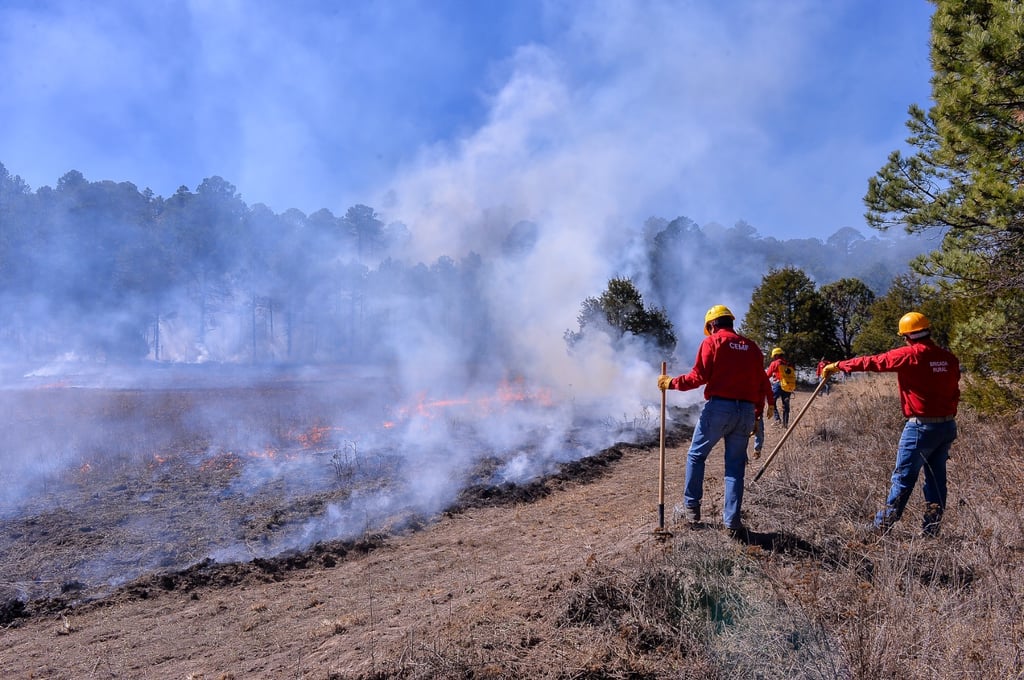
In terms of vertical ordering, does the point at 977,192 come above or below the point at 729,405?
above

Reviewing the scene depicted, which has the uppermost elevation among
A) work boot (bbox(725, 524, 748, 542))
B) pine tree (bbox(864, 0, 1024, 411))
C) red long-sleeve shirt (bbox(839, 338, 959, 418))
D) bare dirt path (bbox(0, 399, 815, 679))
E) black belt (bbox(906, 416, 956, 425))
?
Answer: pine tree (bbox(864, 0, 1024, 411))

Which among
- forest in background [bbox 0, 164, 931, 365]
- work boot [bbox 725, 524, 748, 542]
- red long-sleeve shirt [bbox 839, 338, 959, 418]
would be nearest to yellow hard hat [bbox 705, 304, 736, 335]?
red long-sleeve shirt [bbox 839, 338, 959, 418]

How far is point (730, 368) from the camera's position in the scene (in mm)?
4891

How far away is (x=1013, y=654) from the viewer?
9.45 ft

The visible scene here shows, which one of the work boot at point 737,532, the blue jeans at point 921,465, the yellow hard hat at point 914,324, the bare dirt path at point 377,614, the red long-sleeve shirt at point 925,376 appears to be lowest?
the bare dirt path at point 377,614

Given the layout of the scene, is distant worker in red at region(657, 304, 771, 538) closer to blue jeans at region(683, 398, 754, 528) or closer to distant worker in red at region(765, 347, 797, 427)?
blue jeans at region(683, 398, 754, 528)

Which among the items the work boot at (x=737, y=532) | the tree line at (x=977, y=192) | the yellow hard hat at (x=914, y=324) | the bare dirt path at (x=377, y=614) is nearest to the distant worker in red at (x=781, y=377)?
the tree line at (x=977, y=192)

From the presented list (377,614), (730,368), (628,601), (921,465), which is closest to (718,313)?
(730,368)

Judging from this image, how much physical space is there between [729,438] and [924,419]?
65.4 inches

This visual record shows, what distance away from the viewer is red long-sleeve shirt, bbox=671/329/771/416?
4.88 m

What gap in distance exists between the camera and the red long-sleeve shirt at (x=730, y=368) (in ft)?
16.0

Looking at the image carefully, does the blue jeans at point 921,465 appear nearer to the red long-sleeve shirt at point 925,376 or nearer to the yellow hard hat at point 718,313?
the red long-sleeve shirt at point 925,376

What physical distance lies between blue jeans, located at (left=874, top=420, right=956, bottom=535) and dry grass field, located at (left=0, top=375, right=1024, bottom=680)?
0.19 m

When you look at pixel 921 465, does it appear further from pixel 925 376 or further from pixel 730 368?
pixel 730 368
